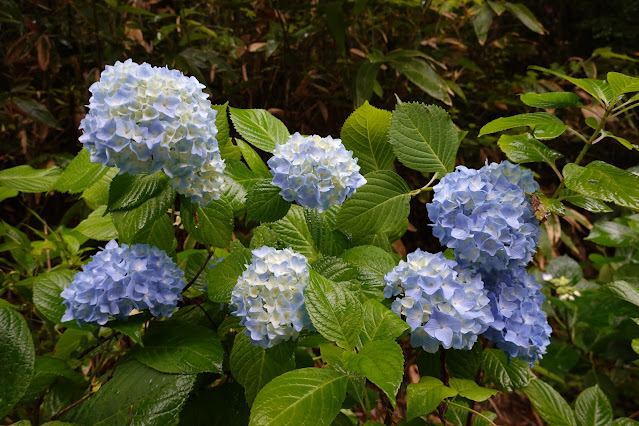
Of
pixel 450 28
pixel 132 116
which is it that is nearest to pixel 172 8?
pixel 450 28

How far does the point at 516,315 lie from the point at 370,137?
39 centimetres

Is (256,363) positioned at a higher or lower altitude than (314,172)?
lower

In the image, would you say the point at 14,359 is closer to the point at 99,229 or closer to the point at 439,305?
the point at 99,229

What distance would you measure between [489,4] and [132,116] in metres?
1.94

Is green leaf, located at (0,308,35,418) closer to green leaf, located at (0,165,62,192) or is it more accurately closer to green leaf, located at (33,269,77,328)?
green leaf, located at (33,269,77,328)

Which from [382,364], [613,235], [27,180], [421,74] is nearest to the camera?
[382,364]

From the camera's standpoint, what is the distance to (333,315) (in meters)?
0.54

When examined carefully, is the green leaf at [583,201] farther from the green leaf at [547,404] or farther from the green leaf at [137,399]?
the green leaf at [137,399]

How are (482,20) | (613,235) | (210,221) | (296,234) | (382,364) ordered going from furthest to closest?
1. (482,20)
2. (613,235)
3. (296,234)
4. (210,221)
5. (382,364)

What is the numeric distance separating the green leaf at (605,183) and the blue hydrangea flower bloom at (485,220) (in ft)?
0.19

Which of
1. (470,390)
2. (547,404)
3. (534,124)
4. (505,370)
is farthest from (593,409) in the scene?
(534,124)

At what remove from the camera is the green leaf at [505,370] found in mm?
633

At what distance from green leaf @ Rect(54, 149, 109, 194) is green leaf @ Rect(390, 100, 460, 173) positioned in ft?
1.49

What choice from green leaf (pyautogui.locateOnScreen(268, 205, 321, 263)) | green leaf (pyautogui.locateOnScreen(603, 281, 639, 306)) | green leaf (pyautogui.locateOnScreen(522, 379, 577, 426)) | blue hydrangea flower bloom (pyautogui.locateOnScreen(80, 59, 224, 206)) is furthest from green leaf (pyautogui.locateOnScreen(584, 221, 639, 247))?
blue hydrangea flower bloom (pyautogui.locateOnScreen(80, 59, 224, 206))
